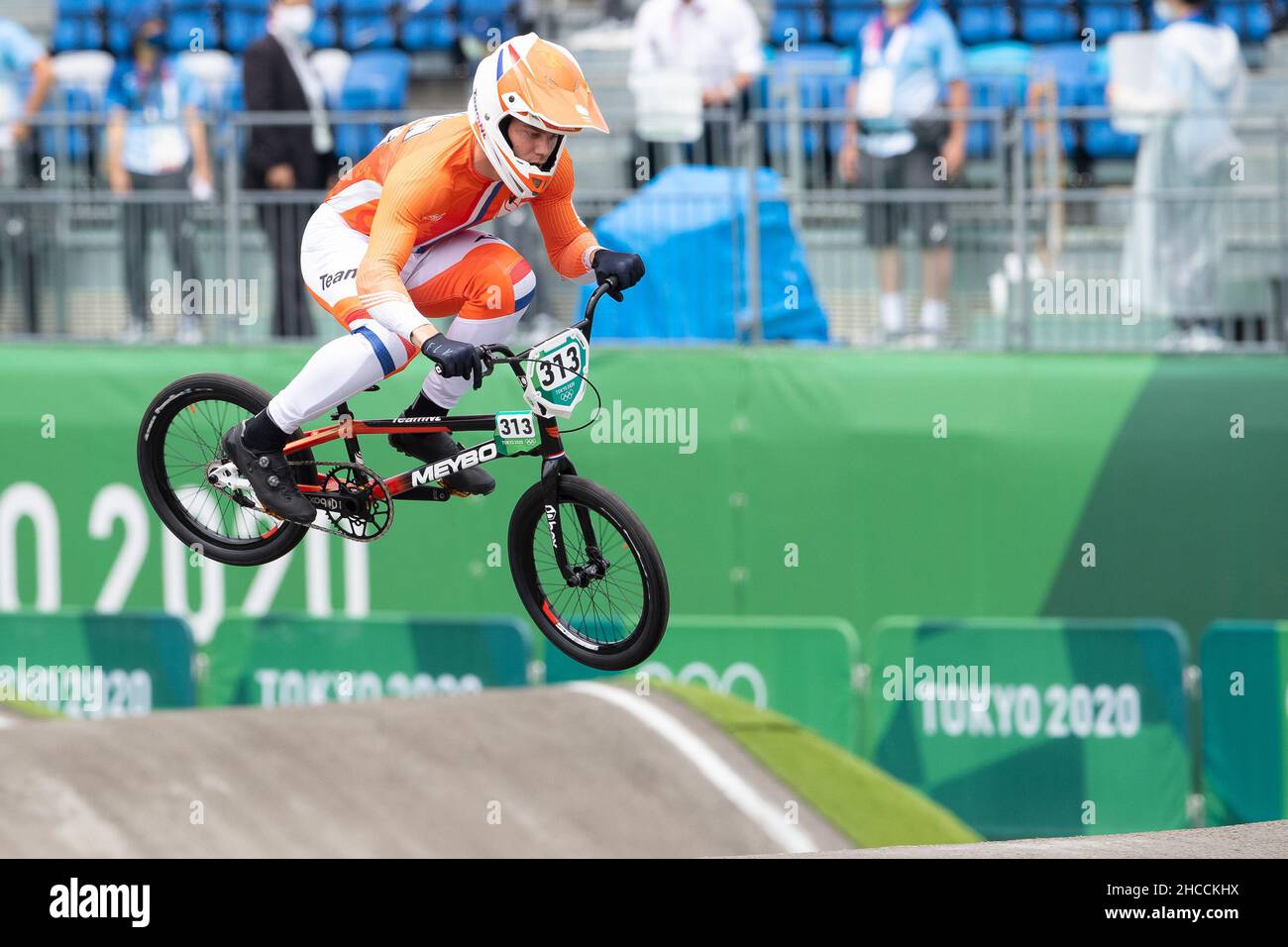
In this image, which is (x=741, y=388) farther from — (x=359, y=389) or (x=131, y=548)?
(x=359, y=389)

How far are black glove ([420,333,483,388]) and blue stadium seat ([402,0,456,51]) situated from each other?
18305 millimetres

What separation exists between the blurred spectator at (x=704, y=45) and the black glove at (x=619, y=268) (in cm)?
730

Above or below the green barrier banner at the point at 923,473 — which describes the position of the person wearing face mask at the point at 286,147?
above

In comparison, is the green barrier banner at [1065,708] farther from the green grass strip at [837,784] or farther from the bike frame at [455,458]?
the bike frame at [455,458]

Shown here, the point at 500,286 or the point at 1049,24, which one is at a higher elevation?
the point at 1049,24

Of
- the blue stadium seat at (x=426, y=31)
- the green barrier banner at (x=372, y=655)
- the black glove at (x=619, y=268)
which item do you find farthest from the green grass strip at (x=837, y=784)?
the blue stadium seat at (x=426, y=31)

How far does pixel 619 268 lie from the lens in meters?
7.82

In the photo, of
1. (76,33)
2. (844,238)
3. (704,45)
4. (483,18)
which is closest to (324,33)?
(483,18)

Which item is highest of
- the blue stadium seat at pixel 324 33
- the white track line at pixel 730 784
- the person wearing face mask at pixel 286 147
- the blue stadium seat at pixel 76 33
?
the blue stadium seat at pixel 76 33

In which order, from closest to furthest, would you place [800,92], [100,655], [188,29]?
[100,655] → [800,92] → [188,29]

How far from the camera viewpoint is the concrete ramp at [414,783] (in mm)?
15703

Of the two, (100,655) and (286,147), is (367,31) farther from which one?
(286,147)

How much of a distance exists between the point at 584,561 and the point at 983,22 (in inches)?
681

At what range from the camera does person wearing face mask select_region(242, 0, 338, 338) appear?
10117 millimetres
